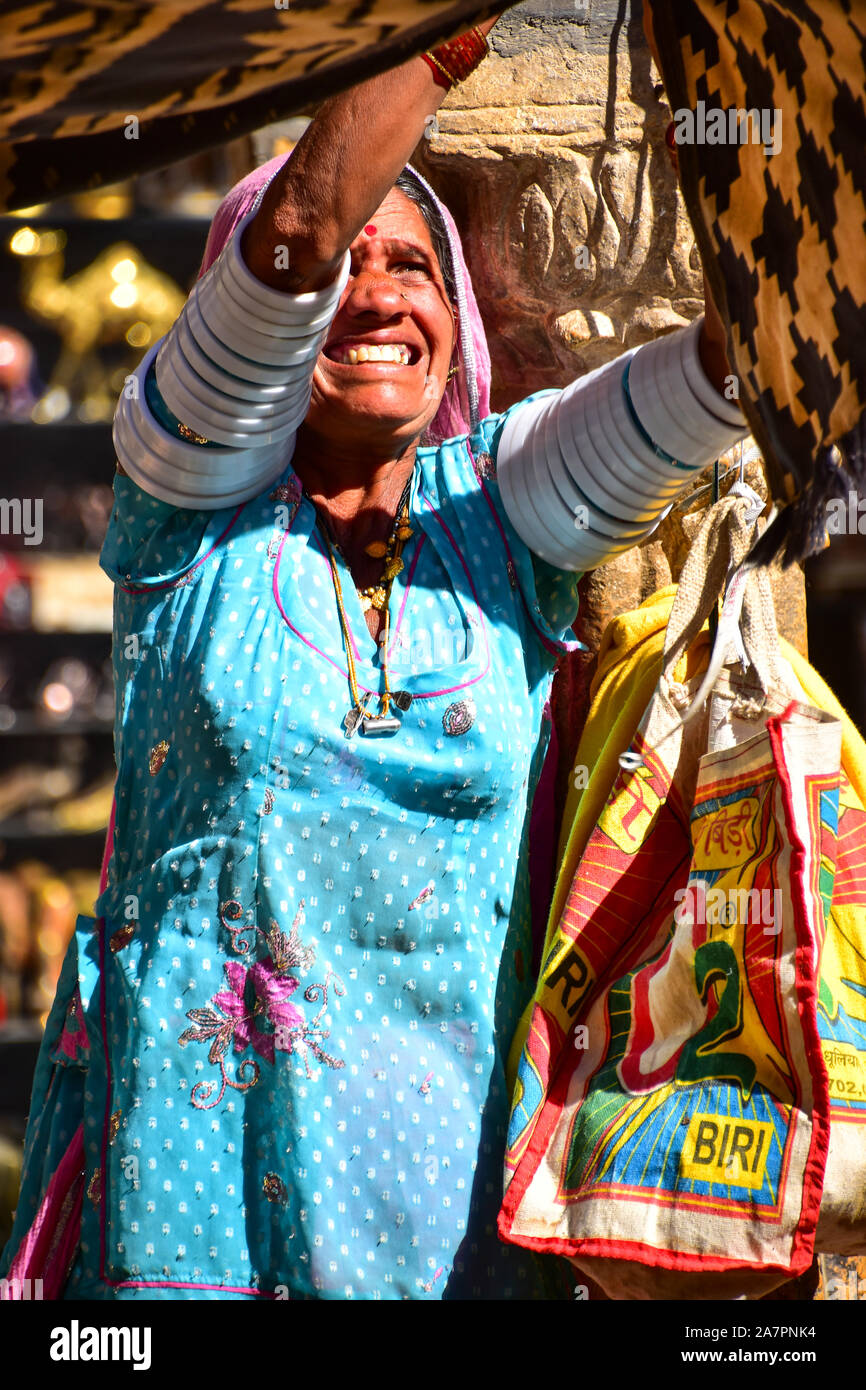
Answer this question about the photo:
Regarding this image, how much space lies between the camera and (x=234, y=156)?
2.84m

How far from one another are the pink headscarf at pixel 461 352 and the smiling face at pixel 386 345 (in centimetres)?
5

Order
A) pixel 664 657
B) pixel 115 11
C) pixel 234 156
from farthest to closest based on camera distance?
pixel 234 156 → pixel 664 657 → pixel 115 11

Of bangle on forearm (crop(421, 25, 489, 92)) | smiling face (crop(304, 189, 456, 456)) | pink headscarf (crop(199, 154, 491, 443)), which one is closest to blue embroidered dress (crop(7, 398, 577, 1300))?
smiling face (crop(304, 189, 456, 456))

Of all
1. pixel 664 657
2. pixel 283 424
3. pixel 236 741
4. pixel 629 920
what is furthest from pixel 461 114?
pixel 629 920

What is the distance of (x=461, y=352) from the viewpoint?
1.56 meters

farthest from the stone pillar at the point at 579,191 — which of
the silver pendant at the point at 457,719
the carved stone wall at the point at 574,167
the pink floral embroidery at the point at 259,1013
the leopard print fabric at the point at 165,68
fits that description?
the leopard print fabric at the point at 165,68

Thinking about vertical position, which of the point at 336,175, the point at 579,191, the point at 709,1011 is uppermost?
the point at 579,191

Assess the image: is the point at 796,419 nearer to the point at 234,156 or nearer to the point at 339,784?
the point at 339,784

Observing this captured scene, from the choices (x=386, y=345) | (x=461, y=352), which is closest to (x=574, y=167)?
(x=461, y=352)

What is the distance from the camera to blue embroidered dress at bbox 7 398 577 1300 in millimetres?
1279

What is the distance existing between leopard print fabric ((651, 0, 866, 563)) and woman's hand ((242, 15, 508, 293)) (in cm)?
25

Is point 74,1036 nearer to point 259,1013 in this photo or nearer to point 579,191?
point 259,1013

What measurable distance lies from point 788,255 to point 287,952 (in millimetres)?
758

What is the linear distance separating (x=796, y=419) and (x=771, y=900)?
0.49m
